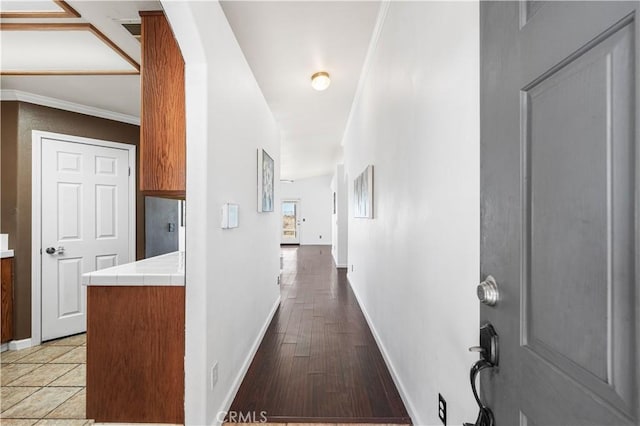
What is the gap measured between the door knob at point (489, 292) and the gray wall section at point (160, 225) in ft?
12.6

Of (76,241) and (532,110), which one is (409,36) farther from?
(76,241)

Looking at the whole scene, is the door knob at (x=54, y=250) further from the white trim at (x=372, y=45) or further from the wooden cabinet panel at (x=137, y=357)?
the white trim at (x=372, y=45)

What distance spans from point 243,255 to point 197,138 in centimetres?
100

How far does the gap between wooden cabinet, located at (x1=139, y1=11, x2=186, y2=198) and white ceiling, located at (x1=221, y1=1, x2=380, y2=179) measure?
2.23 ft

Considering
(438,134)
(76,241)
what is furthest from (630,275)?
(76,241)

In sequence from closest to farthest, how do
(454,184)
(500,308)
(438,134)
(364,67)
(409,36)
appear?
(500,308), (454,184), (438,134), (409,36), (364,67)

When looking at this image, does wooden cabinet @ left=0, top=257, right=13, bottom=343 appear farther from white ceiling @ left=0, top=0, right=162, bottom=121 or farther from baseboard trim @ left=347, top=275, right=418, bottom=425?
baseboard trim @ left=347, top=275, right=418, bottom=425

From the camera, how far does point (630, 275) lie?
1.32 feet

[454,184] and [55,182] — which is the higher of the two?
[55,182]

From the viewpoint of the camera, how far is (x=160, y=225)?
3.90m

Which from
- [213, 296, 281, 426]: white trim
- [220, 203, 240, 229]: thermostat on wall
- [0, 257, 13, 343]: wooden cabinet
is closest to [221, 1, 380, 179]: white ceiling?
[220, 203, 240, 229]: thermostat on wall

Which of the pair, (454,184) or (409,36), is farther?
(409,36)

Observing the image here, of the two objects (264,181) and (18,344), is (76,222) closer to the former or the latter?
(18,344)

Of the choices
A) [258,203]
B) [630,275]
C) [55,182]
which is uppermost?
[55,182]
